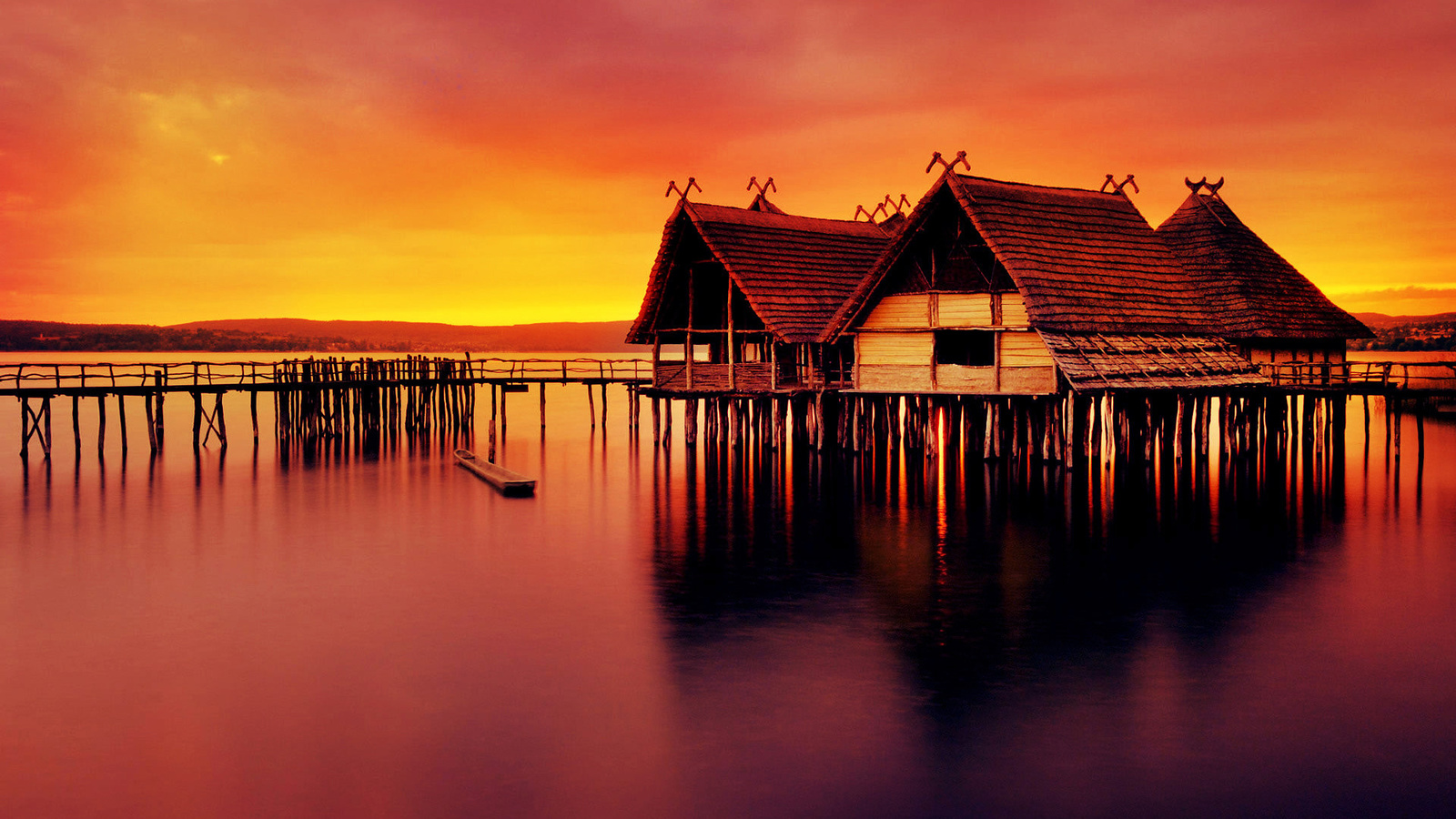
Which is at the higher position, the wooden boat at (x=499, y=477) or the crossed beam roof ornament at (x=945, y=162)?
the crossed beam roof ornament at (x=945, y=162)

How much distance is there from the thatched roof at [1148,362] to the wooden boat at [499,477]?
12505 mm

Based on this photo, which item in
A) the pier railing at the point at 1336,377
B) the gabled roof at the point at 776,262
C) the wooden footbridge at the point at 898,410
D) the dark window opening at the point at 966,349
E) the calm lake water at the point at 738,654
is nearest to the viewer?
the calm lake water at the point at 738,654

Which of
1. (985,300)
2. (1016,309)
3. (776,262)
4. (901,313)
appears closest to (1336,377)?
(1016,309)

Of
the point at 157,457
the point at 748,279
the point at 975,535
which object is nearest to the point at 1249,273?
the point at 748,279

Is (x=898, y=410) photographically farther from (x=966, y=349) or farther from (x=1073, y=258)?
(x=1073, y=258)

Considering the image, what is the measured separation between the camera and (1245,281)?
123 feet

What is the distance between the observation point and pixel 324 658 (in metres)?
15.4

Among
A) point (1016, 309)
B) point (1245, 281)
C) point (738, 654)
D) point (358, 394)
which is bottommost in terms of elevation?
point (738, 654)

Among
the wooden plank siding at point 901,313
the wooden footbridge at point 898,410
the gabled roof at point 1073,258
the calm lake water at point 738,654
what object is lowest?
the calm lake water at point 738,654

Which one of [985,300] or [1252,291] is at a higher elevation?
[1252,291]

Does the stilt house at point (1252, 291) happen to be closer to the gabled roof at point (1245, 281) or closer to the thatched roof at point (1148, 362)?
the gabled roof at point (1245, 281)

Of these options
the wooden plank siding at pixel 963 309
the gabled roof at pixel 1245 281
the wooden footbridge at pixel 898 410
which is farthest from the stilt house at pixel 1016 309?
the gabled roof at pixel 1245 281

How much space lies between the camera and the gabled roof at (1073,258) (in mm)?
30688

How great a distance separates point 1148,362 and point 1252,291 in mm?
7543
